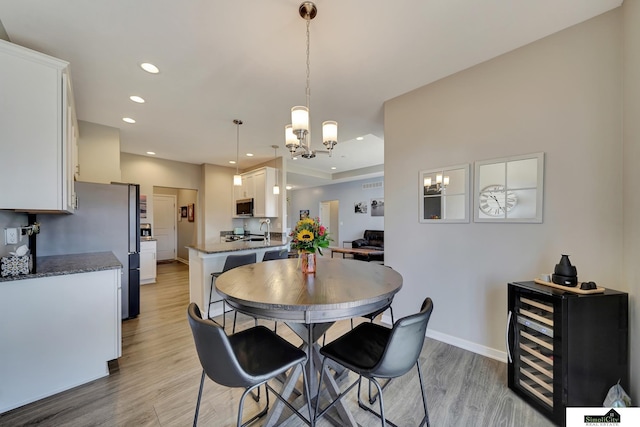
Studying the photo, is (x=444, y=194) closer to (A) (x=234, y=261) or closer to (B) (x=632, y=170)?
(B) (x=632, y=170)

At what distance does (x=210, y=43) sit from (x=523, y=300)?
A: 10.2 feet

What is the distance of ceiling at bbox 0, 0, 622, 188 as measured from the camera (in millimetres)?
1668

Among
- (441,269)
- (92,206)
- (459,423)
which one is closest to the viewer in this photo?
(459,423)

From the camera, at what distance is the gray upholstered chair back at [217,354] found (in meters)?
1.03

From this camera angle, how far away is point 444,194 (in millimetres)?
2465

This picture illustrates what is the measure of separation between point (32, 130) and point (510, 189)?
3.72 meters

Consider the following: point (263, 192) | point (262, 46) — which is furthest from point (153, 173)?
point (262, 46)

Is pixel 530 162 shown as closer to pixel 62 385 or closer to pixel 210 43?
pixel 210 43

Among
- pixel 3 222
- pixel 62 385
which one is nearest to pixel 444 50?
pixel 3 222

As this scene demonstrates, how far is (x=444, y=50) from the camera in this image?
2.08 meters

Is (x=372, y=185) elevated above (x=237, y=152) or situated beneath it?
situated beneath

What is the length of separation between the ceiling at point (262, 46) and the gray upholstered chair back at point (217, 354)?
197 centimetres

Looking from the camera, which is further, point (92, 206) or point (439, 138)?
point (92, 206)

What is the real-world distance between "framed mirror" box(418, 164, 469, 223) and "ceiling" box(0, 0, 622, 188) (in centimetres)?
98
